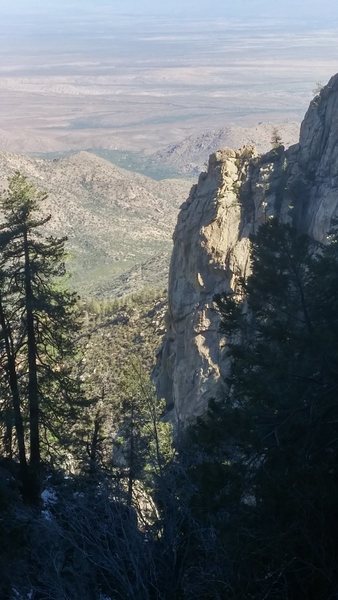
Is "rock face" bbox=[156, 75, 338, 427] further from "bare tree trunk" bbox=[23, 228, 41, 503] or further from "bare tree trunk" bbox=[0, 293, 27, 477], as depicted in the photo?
"bare tree trunk" bbox=[0, 293, 27, 477]

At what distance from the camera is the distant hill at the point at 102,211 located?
396ft

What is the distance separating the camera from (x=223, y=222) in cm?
3597

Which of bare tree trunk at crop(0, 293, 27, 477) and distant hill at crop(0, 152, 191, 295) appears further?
distant hill at crop(0, 152, 191, 295)

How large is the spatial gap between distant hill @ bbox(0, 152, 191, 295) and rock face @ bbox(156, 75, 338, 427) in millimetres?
52407

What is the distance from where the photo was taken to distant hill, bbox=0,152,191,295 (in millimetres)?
120625

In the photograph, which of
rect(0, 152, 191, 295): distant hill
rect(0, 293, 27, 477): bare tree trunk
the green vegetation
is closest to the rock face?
the green vegetation

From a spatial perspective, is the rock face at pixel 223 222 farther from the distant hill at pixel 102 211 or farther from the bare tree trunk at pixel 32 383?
the distant hill at pixel 102 211

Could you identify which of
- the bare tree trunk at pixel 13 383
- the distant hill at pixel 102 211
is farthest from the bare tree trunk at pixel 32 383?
the distant hill at pixel 102 211

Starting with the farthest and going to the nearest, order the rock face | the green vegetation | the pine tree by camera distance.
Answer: the rock face
the pine tree
the green vegetation

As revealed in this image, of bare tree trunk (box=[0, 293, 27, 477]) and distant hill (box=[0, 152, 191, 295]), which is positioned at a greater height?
distant hill (box=[0, 152, 191, 295])

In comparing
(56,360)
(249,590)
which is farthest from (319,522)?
(56,360)

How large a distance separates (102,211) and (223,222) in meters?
121

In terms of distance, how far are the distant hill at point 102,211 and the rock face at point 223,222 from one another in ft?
172

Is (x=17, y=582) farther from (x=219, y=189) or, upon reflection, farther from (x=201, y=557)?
(x=219, y=189)
